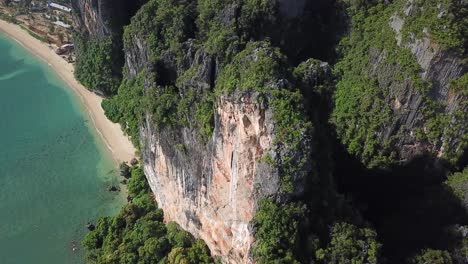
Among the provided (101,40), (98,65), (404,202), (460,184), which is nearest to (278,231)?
(404,202)

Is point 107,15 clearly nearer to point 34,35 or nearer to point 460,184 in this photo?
point 34,35

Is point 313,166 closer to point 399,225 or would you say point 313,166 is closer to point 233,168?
point 233,168

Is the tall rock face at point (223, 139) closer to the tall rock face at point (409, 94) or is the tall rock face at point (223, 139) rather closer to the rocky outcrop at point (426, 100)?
the tall rock face at point (409, 94)

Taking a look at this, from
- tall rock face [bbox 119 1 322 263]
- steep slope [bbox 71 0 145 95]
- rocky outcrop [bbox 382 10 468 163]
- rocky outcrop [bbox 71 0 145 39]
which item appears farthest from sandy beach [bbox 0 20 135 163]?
rocky outcrop [bbox 382 10 468 163]

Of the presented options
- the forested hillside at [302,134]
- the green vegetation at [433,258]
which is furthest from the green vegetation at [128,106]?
the green vegetation at [433,258]

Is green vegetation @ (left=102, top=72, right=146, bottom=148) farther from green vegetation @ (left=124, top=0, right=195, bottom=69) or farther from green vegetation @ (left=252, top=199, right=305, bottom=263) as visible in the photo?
green vegetation @ (left=252, top=199, right=305, bottom=263)

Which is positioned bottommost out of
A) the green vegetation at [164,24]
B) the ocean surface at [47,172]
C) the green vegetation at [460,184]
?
the ocean surface at [47,172]
